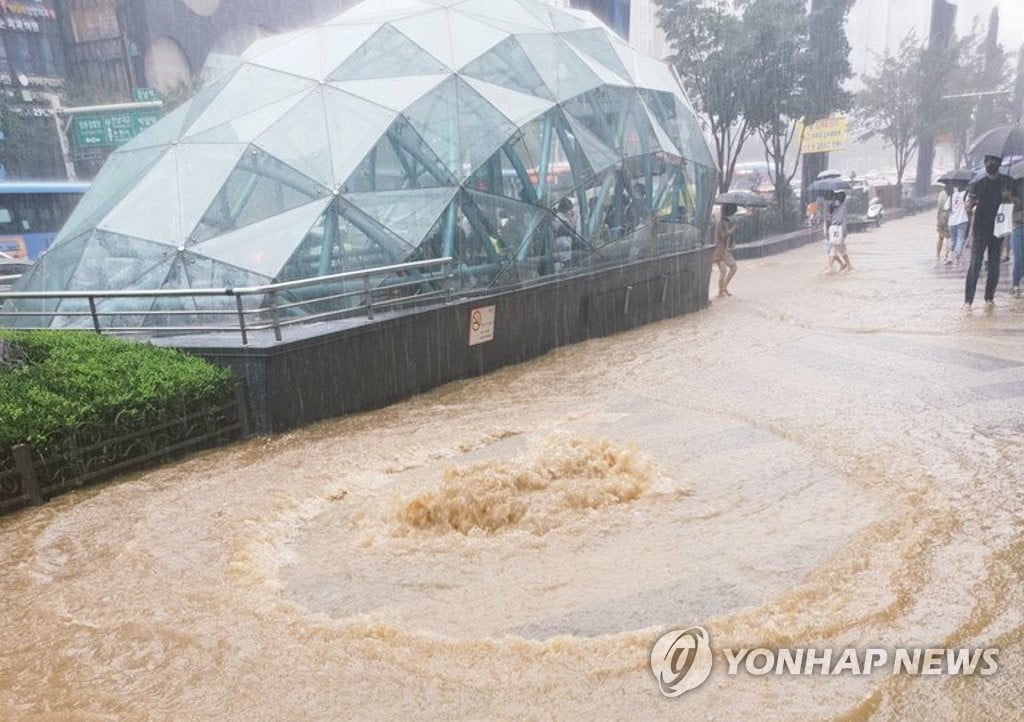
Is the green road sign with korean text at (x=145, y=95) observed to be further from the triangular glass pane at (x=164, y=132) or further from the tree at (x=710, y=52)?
the triangular glass pane at (x=164, y=132)

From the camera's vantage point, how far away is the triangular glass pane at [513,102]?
11.1m

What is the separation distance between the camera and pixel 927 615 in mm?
3652

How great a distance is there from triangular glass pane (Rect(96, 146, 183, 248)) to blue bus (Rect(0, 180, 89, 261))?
10.3 metres

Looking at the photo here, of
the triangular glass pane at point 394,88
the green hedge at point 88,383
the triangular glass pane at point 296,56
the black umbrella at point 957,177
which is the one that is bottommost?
the green hedge at point 88,383

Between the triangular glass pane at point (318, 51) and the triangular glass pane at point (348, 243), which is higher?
the triangular glass pane at point (318, 51)

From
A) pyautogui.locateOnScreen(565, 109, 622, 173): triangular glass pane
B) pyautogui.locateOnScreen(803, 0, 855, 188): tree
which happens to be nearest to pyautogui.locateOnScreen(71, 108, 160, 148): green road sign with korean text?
pyautogui.locateOnScreen(565, 109, 622, 173): triangular glass pane

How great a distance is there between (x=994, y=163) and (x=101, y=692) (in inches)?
458

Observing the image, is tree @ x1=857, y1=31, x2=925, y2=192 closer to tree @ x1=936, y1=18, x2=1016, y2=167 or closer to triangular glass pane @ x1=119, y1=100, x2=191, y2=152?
tree @ x1=936, y1=18, x2=1016, y2=167

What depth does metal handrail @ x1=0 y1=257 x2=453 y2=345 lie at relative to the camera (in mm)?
7449

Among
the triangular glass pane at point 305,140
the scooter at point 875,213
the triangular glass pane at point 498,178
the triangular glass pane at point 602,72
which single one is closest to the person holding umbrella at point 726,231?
the triangular glass pane at point 602,72

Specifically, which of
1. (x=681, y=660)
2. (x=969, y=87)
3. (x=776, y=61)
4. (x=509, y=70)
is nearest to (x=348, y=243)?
(x=509, y=70)

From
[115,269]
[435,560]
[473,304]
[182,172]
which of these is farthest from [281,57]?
[435,560]

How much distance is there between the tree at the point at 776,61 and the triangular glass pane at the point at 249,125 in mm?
16707

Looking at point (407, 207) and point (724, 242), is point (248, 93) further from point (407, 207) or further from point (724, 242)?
point (724, 242)
